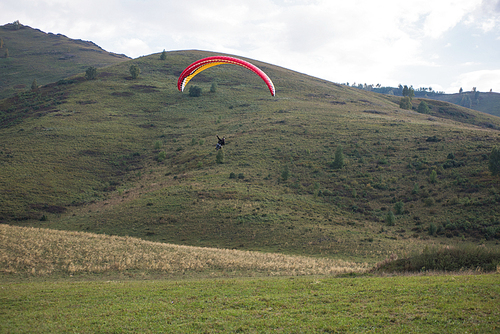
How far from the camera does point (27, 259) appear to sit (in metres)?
21.8

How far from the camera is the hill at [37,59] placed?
127m

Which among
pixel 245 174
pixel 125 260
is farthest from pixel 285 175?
pixel 125 260

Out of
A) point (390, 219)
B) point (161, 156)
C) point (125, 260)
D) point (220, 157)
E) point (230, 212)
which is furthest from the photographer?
point (161, 156)

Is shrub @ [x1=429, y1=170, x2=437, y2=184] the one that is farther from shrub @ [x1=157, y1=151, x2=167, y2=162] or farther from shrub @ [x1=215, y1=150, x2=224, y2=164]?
shrub @ [x1=157, y1=151, x2=167, y2=162]

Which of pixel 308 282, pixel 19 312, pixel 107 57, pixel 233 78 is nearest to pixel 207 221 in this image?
pixel 308 282

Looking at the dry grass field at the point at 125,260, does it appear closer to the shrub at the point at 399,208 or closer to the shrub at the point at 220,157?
the shrub at the point at 399,208

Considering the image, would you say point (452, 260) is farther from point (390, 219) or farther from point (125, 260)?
point (390, 219)

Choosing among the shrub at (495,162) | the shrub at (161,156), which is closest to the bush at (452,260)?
the shrub at (495,162)

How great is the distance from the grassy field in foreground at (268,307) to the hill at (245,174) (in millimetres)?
15844

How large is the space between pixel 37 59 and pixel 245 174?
152 m

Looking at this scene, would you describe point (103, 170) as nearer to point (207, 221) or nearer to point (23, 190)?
point (23, 190)

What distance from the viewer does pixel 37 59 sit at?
15225cm

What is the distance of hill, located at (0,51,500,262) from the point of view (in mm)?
36062

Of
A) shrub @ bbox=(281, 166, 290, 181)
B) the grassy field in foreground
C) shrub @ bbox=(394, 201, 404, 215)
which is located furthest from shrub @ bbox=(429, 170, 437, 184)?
the grassy field in foreground
